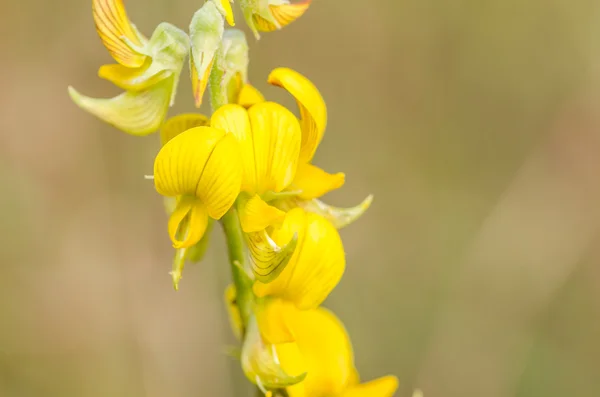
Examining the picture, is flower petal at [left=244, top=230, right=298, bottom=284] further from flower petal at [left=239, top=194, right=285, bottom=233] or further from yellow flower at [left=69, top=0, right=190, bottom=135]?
yellow flower at [left=69, top=0, right=190, bottom=135]

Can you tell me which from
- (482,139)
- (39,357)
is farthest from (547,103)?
(39,357)

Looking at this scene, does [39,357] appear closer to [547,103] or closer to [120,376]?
[120,376]

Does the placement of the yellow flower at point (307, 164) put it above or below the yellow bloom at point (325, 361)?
above

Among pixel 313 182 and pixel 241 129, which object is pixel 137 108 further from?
pixel 313 182

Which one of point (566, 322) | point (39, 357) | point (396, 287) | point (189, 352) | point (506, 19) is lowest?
point (39, 357)

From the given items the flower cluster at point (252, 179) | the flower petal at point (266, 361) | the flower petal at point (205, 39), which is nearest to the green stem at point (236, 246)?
the flower cluster at point (252, 179)

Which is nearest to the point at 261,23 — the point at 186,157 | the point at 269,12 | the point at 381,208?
the point at 269,12

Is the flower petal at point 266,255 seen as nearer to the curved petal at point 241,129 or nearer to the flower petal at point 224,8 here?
the curved petal at point 241,129
